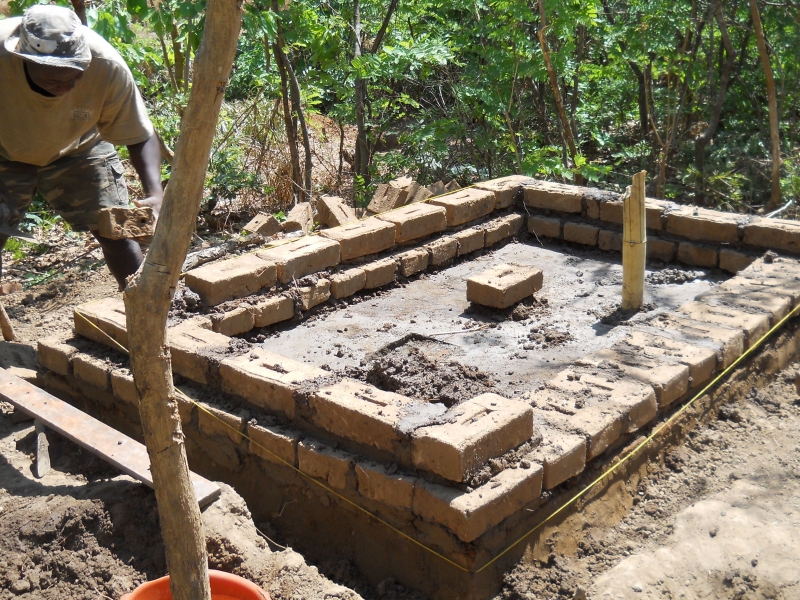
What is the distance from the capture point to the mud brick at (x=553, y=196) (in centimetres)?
560

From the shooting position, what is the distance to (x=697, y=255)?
5141 millimetres

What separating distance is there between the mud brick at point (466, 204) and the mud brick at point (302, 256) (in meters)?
0.95

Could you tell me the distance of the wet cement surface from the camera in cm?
411

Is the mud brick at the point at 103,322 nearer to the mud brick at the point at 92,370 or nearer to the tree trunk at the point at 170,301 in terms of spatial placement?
the mud brick at the point at 92,370

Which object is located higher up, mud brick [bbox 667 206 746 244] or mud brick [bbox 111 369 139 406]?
mud brick [bbox 667 206 746 244]

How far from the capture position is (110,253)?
14.1ft

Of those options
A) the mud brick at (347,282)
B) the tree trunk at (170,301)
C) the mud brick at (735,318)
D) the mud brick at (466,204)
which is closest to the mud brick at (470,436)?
the tree trunk at (170,301)

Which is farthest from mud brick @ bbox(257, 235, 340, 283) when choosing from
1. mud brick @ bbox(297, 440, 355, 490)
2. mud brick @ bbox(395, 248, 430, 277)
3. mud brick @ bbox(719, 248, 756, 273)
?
mud brick @ bbox(719, 248, 756, 273)

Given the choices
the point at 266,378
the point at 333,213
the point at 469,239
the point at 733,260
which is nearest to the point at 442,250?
the point at 469,239

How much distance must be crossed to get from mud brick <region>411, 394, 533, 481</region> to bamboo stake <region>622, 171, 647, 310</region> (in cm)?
168

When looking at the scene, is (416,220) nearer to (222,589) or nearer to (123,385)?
(123,385)

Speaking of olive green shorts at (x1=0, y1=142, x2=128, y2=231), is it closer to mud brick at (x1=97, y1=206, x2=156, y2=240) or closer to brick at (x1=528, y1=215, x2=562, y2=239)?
mud brick at (x1=97, y1=206, x2=156, y2=240)

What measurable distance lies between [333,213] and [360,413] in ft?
10.2

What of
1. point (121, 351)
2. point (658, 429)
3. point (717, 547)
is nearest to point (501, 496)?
point (717, 547)
